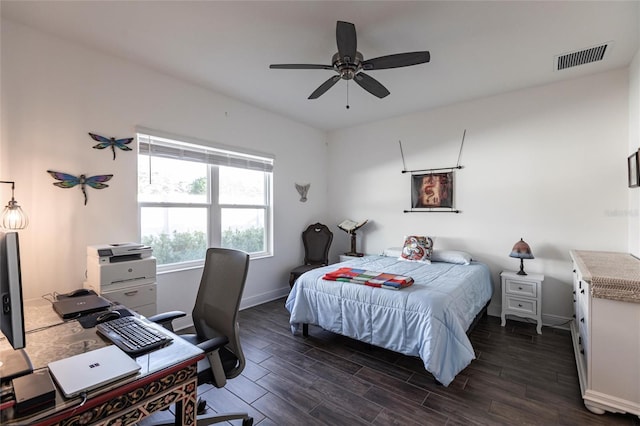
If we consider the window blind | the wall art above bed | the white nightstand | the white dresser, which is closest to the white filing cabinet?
the window blind

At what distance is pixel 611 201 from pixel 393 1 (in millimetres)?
3186

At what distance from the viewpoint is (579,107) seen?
3.28 m

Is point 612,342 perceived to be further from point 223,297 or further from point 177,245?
point 177,245

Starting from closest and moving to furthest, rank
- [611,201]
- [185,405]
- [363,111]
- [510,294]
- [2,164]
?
[185,405]
[2,164]
[611,201]
[510,294]
[363,111]

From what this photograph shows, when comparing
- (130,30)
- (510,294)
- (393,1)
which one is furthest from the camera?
(510,294)

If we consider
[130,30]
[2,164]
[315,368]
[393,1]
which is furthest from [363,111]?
[2,164]

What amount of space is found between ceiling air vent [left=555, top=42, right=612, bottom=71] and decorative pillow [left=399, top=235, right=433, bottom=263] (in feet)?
7.78

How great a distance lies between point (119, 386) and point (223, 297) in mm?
798

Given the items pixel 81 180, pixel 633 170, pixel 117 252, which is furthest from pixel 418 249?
pixel 81 180

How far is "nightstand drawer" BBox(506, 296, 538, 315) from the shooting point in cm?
319

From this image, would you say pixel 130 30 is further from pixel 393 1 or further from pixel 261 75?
pixel 393 1

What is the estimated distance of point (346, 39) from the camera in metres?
2.04

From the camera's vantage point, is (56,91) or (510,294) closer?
(56,91)

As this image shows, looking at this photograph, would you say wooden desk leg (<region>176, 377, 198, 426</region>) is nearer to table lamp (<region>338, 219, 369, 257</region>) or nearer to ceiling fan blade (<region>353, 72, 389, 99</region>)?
ceiling fan blade (<region>353, 72, 389, 99</region>)
